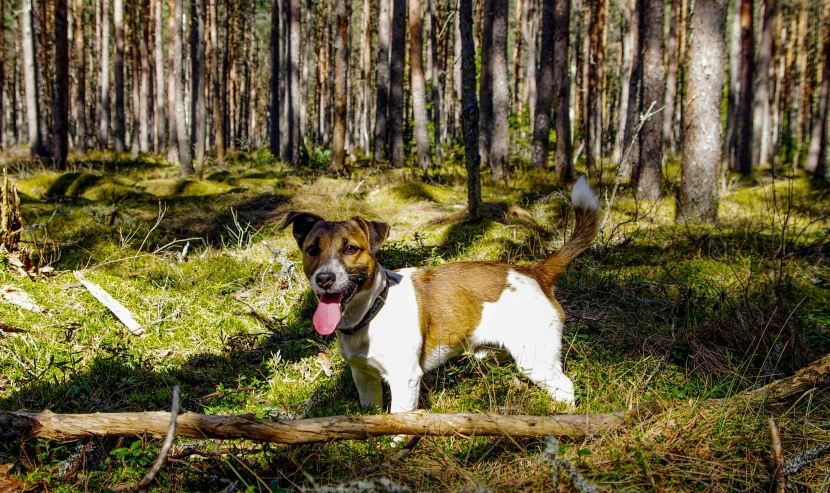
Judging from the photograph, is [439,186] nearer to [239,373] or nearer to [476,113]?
[476,113]

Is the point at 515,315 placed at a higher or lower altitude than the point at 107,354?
higher

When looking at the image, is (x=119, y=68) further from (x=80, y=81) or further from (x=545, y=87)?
(x=545, y=87)

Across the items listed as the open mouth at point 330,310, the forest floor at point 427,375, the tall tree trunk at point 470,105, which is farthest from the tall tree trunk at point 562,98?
the open mouth at point 330,310

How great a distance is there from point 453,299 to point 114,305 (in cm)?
361

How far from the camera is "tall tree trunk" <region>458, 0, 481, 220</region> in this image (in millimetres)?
6562

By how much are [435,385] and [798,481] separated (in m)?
2.49

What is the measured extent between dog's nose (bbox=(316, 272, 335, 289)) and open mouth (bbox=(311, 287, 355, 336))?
12cm

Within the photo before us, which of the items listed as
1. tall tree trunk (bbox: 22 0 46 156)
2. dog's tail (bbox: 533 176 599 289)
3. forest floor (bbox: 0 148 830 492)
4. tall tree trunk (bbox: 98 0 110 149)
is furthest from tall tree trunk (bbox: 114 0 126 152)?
dog's tail (bbox: 533 176 599 289)

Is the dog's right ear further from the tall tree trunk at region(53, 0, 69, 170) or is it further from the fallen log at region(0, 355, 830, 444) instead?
the tall tree trunk at region(53, 0, 69, 170)

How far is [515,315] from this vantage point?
13.2ft

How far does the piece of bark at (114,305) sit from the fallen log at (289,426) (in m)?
2.61

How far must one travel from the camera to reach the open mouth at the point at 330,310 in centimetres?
341

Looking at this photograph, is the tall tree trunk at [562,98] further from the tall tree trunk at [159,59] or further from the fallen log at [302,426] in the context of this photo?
the tall tree trunk at [159,59]

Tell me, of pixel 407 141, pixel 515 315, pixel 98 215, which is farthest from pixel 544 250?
pixel 407 141
